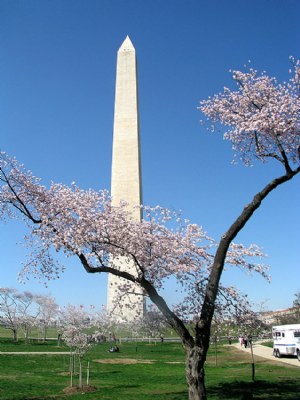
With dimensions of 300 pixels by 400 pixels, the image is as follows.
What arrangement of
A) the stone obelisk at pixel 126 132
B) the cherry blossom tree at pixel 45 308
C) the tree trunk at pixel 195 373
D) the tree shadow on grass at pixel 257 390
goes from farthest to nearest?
1. the cherry blossom tree at pixel 45 308
2. the stone obelisk at pixel 126 132
3. the tree shadow on grass at pixel 257 390
4. the tree trunk at pixel 195 373

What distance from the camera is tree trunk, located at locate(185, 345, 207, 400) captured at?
8688 mm


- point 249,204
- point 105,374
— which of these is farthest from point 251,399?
point 105,374

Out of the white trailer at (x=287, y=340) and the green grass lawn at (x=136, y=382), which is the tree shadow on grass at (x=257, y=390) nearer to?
the green grass lawn at (x=136, y=382)

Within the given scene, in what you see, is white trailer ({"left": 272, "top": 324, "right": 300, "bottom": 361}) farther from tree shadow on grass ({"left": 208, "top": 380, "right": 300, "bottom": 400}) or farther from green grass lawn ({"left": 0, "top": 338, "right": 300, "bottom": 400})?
tree shadow on grass ({"left": 208, "top": 380, "right": 300, "bottom": 400})

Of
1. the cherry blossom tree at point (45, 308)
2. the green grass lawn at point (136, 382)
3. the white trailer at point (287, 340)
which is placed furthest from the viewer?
the cherry blossom tree at point (45, 308)

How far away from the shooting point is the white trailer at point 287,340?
979 inches

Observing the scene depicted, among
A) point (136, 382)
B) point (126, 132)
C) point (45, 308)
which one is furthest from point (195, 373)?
point (45, 308)

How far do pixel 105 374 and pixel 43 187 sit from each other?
12.5 metres

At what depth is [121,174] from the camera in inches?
1548

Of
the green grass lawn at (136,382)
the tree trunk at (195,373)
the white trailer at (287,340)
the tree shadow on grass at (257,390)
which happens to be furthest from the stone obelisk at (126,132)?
the tree trunk at (195,373)

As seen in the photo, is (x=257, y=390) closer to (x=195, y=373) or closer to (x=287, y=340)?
(x=195, y=373)

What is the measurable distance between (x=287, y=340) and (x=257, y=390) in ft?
42.4

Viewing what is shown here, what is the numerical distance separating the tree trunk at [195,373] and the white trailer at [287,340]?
56.8ft

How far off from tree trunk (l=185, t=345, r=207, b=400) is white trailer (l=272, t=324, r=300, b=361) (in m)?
17.3
